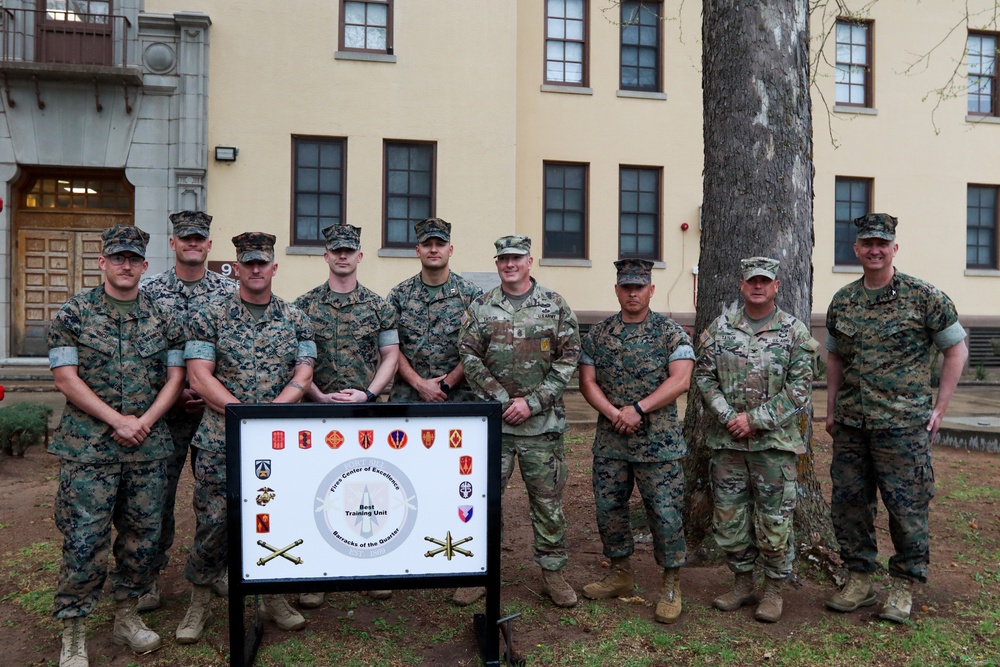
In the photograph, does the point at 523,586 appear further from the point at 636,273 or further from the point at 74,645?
the point at 74,645

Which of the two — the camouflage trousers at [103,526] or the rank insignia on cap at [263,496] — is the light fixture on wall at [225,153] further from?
the rank insignia on cap at [263,496]

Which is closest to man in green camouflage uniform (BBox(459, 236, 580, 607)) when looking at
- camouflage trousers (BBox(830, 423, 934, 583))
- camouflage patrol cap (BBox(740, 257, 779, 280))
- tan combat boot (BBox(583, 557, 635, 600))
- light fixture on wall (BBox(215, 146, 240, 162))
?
tan combat boot (BBox(583, 557, 635, 600))

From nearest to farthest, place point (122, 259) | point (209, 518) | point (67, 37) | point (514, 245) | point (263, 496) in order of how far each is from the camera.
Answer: point (263, 496) < point (122, 259) < point (209, 518) < point (514, 245) < point (67, 37)

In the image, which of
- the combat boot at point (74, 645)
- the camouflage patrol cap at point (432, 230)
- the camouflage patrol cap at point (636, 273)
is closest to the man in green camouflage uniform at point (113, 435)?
the combat boot at point (74, 645)

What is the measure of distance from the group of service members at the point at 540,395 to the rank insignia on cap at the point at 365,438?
61 centimetres

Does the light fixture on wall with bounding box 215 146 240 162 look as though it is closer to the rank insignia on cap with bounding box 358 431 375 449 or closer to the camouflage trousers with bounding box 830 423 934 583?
the rank insignia on cap with bounding box 358 431 375 449

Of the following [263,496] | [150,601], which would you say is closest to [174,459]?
[150,601]

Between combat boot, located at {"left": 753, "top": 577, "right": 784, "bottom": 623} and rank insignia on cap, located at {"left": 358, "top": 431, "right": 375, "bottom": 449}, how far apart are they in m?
2.32

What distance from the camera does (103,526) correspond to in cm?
391

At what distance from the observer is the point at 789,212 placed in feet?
17.5

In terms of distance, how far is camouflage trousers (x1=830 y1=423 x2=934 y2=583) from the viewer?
4.39 meters

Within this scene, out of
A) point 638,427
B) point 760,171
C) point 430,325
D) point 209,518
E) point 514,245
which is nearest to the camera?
point 209,518

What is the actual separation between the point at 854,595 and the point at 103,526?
3966 millimetres

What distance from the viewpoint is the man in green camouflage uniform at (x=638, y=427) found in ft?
14.6
